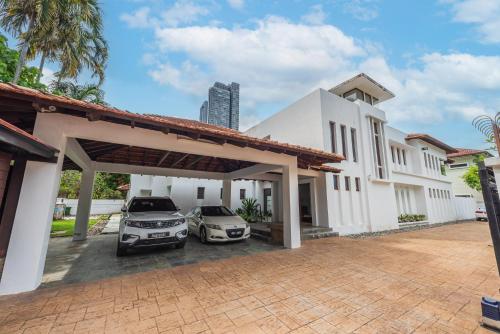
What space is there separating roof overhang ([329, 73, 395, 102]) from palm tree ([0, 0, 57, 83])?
51.1 ft

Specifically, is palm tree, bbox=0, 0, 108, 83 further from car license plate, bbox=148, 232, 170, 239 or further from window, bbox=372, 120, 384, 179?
window, bbox=372, 120, 384, 179

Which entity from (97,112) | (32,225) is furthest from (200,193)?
(97,112)

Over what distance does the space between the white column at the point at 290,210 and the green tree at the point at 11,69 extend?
13.1m

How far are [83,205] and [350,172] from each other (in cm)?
1251

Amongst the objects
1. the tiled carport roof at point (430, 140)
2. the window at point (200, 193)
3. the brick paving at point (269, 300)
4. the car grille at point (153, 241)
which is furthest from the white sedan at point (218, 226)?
the tiled carport roof at point (430, 140)

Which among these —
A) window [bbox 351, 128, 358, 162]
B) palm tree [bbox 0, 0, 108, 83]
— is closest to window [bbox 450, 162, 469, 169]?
window [bbox 351, 128, 358, 162]

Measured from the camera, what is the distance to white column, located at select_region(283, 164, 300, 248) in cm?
712

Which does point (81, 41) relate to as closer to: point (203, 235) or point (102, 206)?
point (203, 235)

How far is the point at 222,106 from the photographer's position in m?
53.4

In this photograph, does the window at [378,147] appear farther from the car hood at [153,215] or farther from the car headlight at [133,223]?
the car headlight at [133,223]

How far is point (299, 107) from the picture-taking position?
457 inches

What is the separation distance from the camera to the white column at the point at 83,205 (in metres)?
8.24

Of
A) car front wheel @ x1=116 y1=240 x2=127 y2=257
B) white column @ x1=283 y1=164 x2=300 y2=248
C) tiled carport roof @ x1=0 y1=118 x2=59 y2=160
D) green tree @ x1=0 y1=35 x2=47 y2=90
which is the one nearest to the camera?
tiled carport roof @ x1=0 y1=118 x2=59 y2=160

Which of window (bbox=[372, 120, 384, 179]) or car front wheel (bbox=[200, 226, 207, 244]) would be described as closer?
car front wheel (bbox=[200, 226, 207, 244])
